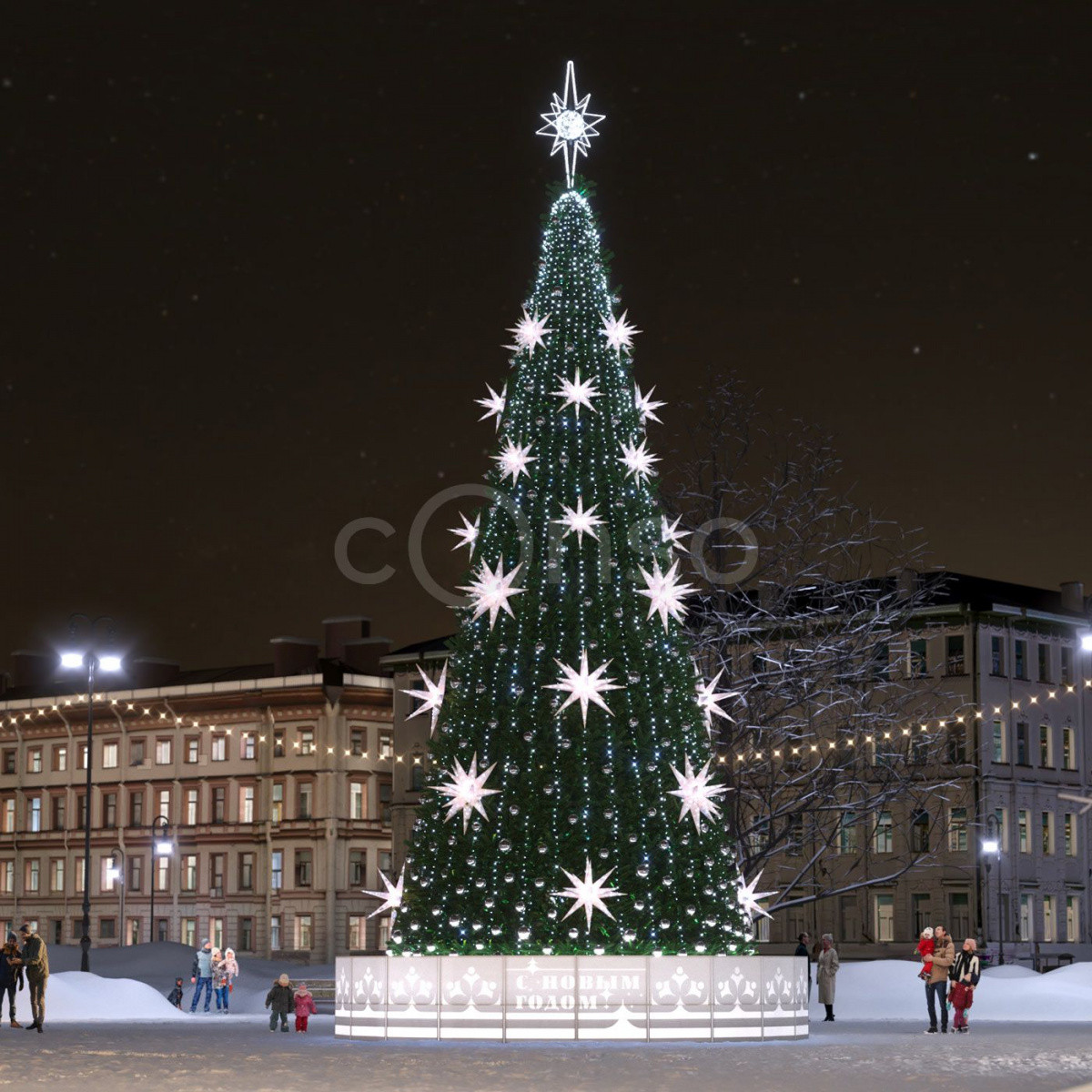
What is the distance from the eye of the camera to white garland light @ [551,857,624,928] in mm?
24047

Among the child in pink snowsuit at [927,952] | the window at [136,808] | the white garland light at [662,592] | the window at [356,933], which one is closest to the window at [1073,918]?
the window at [356,933]

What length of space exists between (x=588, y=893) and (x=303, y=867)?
6197cm

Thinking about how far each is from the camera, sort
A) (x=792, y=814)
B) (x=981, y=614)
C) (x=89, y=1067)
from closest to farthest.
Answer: (x=89, y=1067)
(x=792, y=814)
(x=981, y=614)

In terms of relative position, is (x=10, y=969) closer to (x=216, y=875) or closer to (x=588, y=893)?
(x=588, y=893)

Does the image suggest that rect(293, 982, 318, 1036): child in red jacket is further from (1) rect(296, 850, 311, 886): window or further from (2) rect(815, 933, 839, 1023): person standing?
(1) rect(296, 850, 311, 886): window

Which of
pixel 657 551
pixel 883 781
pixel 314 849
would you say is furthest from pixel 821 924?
pixel 657 551

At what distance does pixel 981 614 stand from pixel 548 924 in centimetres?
4780

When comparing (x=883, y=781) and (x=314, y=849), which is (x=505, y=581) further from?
(x=314, y=849)

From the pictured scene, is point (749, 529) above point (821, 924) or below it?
above

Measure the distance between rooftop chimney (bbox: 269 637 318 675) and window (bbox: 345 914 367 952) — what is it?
10.3 m

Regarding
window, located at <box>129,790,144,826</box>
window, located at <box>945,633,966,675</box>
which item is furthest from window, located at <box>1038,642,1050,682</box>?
window, located at <box>129,790,144,826</box>

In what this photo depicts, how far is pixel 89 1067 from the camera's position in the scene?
20.3 metres

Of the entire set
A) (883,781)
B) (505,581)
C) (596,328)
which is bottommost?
(883,781)

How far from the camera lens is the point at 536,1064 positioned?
20531 millimetres
